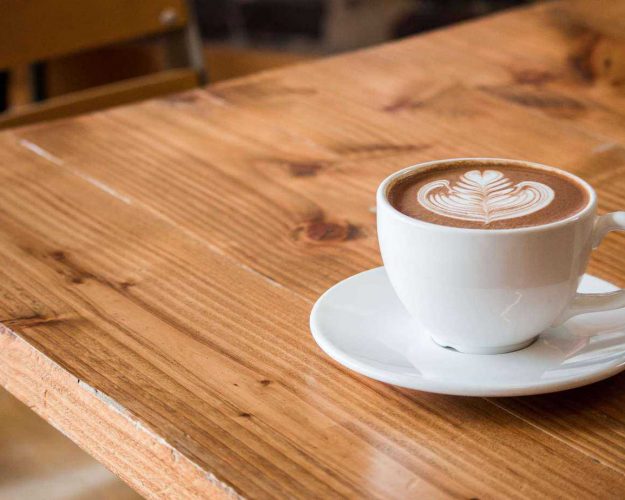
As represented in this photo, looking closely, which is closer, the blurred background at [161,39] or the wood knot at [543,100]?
the wood knot at [543,100]

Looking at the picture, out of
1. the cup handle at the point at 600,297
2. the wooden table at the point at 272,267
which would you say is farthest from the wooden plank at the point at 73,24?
the cup handle at the point at 600,297

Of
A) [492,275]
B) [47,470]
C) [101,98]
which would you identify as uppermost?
[492,275]

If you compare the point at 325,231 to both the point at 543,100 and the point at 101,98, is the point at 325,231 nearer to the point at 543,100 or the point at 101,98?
the point at 543,100

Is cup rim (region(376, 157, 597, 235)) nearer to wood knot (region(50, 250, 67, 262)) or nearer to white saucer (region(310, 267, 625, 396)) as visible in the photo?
white saucer (region(310, 267, 625, 396))

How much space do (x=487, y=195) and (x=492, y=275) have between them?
48 mm

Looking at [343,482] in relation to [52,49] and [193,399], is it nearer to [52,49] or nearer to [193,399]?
[193,399]

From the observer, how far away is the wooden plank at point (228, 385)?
0.38 meters

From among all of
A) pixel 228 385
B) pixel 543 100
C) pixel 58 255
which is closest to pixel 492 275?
pixel 228 385

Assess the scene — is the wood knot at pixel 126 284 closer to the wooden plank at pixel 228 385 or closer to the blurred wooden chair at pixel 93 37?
the wooden plank at pixel 228 385

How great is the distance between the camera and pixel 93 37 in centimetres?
118

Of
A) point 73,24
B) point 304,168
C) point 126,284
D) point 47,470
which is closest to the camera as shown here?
point 126,284

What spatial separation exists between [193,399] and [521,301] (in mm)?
154

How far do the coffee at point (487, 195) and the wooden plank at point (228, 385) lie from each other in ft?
0.27

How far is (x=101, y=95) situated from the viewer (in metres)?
1.18
